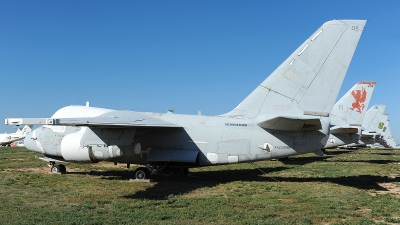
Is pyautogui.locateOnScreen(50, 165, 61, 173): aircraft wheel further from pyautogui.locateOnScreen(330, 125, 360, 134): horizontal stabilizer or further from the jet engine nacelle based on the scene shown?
pyautogui.locateOnScreen(330, 125, 360, 134): horizontal stabilizer

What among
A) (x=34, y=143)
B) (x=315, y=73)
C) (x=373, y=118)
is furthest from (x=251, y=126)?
(x=373, y=118)

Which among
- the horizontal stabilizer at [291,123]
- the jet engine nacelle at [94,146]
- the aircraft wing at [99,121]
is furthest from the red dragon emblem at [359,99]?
the jet engine nacelle at [94,146]

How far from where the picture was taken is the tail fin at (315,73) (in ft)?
44.6

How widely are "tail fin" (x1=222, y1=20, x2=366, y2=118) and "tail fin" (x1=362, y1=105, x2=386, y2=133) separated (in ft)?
123

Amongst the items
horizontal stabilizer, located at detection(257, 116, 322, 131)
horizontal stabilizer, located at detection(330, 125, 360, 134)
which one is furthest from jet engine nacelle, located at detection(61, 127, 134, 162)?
horizontal stabilizer, located at detection(330, 125, 360, 134)

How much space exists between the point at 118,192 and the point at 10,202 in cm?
333

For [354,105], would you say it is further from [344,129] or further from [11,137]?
[11,137]

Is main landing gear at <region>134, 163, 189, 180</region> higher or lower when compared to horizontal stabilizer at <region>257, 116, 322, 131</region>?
lower

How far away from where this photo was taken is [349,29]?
44.3 ft

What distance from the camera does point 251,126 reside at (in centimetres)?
1463

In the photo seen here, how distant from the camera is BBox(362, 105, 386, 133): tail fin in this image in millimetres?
47625

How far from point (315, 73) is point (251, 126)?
3195 millimetres

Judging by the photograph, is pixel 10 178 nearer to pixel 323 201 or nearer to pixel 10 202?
pixel 10 202

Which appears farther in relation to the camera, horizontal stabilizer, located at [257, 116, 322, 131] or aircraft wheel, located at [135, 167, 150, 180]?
aircraft wheel, located at [135, 167, 150, 180]
